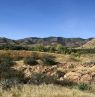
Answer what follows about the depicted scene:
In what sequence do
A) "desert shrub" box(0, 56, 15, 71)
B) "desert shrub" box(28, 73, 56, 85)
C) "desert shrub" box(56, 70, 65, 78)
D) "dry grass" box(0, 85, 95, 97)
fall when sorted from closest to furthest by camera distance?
"dry grass" box(0, 85, 95, 97) → "desert shrub" box(28, 73, 56, 85) → "desert shrub" box(0, 56, 15, 71) → "desert shrub" box(56, 70, 65, 78)

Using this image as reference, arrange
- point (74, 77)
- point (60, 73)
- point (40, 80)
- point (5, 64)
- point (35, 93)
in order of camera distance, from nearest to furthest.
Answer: point (35, 93) → point (40, 80) → point (74, 77) → point (60, 73) → point (5, 64)

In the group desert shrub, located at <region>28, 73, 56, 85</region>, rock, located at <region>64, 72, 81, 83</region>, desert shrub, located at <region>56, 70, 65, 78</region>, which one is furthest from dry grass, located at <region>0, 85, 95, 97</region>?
desert shrub, located at <region>56, 70, 65, 78</region>

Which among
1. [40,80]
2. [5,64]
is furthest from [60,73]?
[40,80]

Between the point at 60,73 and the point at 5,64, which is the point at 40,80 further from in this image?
the point at 5,64

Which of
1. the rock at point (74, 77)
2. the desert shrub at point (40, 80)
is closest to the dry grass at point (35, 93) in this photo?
the desert shrub at point (40, 80)

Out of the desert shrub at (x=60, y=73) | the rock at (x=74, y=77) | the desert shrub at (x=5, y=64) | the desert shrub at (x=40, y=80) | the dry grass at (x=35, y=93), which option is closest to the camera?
the dry grass at (x=35, y=93)

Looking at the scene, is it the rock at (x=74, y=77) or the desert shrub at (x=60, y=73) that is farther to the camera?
the desert shrub at (x=60, y=73)

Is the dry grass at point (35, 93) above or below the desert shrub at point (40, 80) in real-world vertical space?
above

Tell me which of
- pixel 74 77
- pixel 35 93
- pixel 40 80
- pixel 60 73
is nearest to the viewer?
pixel 35 93

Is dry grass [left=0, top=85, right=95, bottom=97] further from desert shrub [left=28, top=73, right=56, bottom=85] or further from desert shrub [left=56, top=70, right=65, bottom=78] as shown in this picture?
desert shrub [left=56, top=70, right=65, bottom=78]

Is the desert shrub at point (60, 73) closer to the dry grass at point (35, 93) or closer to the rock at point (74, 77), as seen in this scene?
the rock at point (74, 77)

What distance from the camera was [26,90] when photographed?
489 inches

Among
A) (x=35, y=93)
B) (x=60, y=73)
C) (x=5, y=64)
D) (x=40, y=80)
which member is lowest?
(x=60, y=73)

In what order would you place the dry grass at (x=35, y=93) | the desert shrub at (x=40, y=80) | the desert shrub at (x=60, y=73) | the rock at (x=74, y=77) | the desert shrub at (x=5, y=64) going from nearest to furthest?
the dry grass at (x=35, y=93) < the desert shrub at (x=40, y=80) < the rock at (x=74, y=77) < the desert shrub at (x=5, y=64) < the desert shrub at (x=60, y=73)
